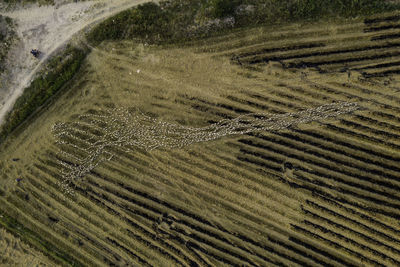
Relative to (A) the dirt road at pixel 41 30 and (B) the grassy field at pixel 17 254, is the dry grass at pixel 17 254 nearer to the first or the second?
(B) the grassy field at pixel 17 254

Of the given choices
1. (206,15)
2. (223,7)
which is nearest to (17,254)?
(206,15)

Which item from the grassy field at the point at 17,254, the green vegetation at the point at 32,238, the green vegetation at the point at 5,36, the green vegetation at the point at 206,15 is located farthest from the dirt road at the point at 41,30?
the grassy field at the point at 17,254

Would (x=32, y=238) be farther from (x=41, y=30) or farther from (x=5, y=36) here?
(x=41, y=30)

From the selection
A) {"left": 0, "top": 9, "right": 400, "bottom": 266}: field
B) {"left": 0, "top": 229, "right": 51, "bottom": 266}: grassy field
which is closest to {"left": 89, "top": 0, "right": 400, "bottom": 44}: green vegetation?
{"left": 0, "top": 9, "right": 400, "bottom": 266}: field

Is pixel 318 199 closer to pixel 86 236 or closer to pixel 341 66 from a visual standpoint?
pixel 341 66

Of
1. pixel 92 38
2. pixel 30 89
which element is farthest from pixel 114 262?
pixel 92 38
